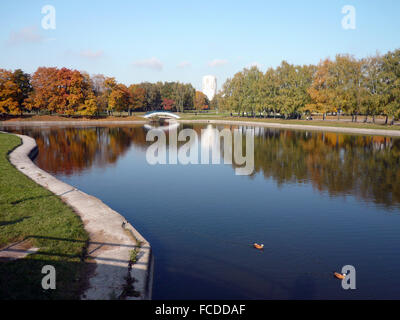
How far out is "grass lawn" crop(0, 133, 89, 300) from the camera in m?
6.92

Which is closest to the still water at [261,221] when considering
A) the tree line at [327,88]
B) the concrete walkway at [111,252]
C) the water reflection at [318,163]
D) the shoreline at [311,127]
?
→ the water reflection at [318,163]

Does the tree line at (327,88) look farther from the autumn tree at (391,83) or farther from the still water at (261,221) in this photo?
the still water at (261,221)

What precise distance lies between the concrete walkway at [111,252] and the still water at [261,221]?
0.76 meters

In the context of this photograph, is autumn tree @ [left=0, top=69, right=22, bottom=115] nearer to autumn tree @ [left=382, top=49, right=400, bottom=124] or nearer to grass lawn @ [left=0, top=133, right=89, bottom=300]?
grass lawn @ [left=0, top=133, right=89, bottom=300]

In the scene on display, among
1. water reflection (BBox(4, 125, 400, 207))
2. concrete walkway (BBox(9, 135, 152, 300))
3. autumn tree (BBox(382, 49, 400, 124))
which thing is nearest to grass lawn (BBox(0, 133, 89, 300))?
concrete walkway (BBox(9, 135, 152, 300))

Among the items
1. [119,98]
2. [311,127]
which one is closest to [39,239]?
[311,127]

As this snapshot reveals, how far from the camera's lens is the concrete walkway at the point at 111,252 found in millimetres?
7176

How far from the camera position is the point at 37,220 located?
35.1 ft
